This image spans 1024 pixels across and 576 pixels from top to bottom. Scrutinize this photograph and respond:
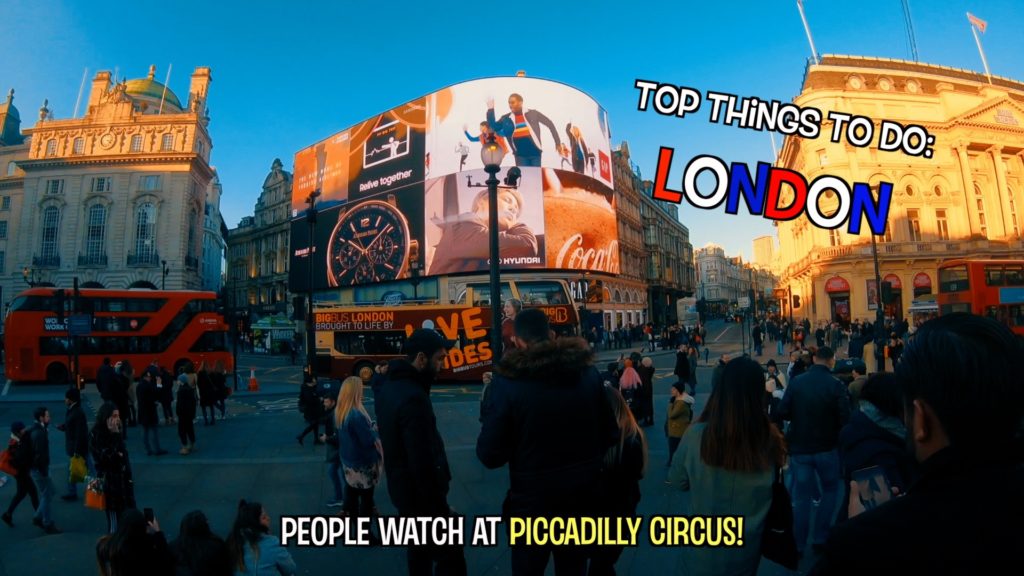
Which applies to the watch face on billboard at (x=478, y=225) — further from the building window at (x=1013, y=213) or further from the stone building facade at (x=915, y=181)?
the building window at (x=1013, y=213)

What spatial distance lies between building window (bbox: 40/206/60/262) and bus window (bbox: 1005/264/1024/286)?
69.6 meters

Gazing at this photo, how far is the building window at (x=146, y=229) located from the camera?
48.5 metres

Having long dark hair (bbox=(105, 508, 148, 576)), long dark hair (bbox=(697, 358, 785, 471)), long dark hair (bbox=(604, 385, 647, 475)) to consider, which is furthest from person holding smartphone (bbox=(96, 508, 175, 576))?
long dark hair (bbox=(697, 358, 785, 471))

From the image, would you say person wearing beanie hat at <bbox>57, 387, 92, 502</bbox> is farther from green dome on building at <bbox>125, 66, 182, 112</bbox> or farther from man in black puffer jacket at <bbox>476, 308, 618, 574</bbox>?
green dome on building at <bbox>125, 66, 182, 112</bbox>

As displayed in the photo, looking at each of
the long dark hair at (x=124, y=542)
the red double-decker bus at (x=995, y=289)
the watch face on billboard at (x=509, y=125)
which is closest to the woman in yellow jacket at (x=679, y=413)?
the long dark hair at (x=124, y=542)

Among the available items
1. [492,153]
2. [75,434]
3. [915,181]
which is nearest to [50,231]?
[75,434]

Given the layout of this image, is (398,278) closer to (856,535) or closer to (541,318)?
(541,318)

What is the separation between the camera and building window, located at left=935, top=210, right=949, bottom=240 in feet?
136

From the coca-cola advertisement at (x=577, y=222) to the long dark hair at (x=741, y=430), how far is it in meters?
31.9

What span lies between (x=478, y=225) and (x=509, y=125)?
7.75 meters

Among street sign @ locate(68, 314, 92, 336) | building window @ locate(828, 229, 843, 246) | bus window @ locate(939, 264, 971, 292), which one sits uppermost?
building window @ locate(828, 229, 843, 246)

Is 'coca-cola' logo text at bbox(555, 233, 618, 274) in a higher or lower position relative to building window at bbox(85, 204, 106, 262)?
lower

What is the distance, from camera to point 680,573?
4.43 m

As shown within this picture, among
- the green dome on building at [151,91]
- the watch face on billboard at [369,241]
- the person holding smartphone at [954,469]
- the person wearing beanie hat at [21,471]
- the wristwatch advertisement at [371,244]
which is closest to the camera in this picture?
the person holding smartphone at [954,469]
